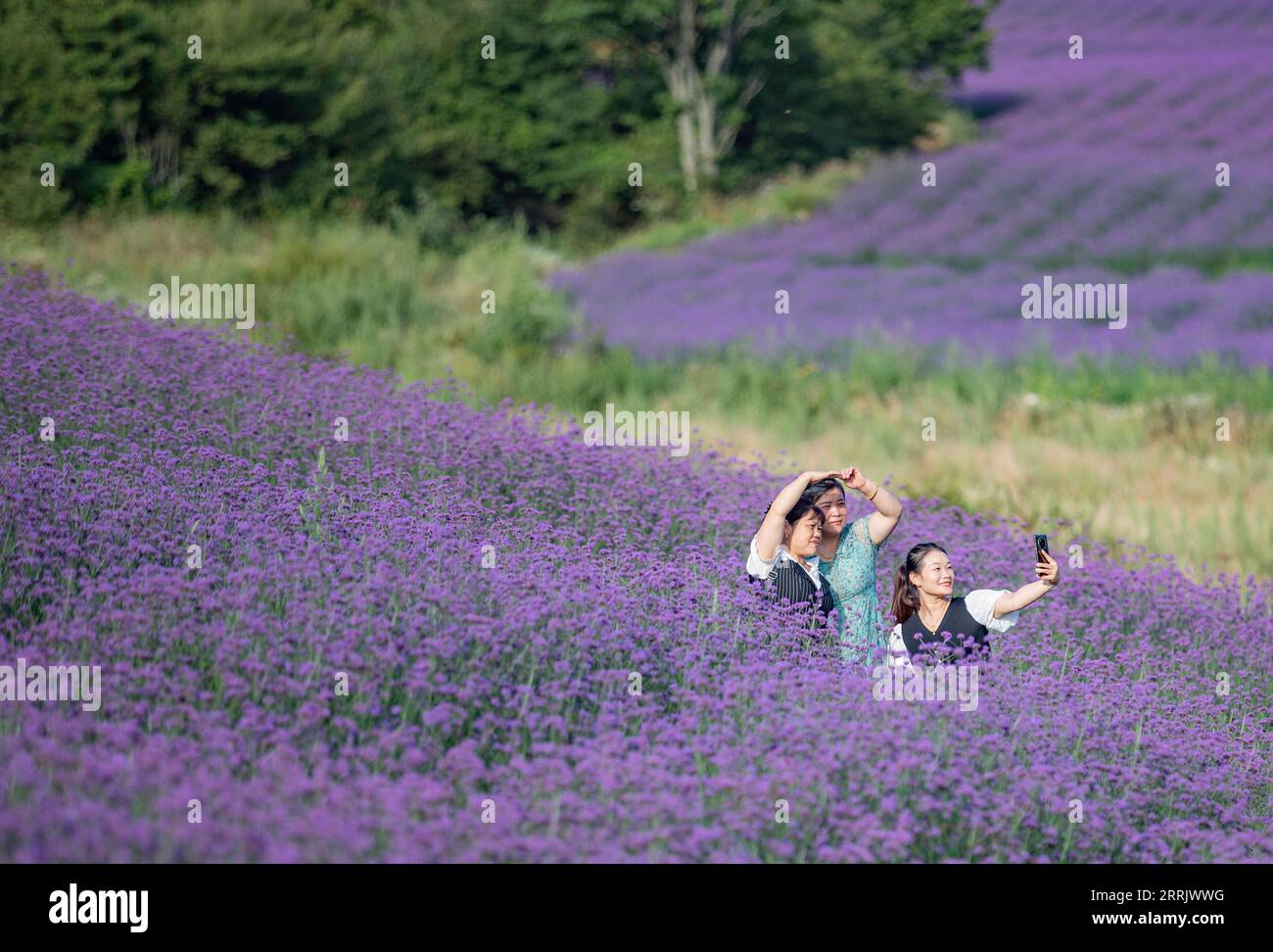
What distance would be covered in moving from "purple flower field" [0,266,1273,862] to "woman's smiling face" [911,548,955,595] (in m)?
0.32

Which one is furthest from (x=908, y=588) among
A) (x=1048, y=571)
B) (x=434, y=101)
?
(x=434, y=101)

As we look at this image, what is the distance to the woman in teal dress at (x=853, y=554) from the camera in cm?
473

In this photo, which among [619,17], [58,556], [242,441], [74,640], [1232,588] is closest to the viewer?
A: [74,640]

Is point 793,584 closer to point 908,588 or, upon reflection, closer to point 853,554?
point 853,554

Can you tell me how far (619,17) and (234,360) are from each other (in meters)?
17.9

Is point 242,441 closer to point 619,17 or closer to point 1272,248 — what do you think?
point 1272,248

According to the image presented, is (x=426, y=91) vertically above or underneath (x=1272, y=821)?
above

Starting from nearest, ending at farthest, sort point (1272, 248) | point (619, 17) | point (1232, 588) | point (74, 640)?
1. point (74, 640)
2. point (1232, 588)
3. point (1272, 248)
4. point (619, 17)

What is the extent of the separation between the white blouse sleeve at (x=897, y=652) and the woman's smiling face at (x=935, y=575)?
7.4 inches

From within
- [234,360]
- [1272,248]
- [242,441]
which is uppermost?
[1272,248]

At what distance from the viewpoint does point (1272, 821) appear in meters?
3.98

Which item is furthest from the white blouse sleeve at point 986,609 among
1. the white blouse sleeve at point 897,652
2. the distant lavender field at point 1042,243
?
the distant lavender field at point 1042,243
